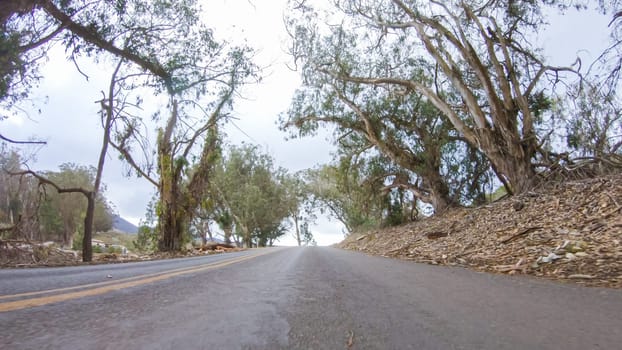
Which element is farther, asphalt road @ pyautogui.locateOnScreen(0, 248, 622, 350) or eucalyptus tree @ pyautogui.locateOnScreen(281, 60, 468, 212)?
eucalyptus tree @ pyautogui.locateOnScreen(281, 60, 468, 212)

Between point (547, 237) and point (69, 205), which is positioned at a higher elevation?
point (69, 205)

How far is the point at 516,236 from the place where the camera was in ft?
22.4

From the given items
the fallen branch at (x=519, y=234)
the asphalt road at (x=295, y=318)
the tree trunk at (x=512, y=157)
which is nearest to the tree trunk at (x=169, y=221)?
the tree trunk at (x=512, y=157)

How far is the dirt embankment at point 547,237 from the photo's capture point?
438 centimetres

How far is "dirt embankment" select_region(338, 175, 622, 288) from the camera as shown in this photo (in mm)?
4379

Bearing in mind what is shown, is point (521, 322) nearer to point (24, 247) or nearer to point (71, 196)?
point (24, 247)

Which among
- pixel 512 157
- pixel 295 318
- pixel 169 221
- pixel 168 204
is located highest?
pixel 512 157

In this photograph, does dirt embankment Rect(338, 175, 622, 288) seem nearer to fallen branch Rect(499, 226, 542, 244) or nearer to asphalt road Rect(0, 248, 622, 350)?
fallen branch Rect(499, 226, 542, 244)

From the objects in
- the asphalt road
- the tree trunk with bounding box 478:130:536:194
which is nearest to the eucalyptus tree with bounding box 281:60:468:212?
the tree trunk with bounding box 478:130:536:194

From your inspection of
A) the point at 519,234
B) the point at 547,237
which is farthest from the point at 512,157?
the point at 547,237

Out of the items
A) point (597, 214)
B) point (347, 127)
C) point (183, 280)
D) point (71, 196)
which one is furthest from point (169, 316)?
point (71, 196)

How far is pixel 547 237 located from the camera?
6.12 m

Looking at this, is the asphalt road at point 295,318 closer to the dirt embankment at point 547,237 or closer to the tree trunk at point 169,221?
the dirt embankment at point 547,237

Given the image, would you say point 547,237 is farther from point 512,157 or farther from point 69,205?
point 69,205
